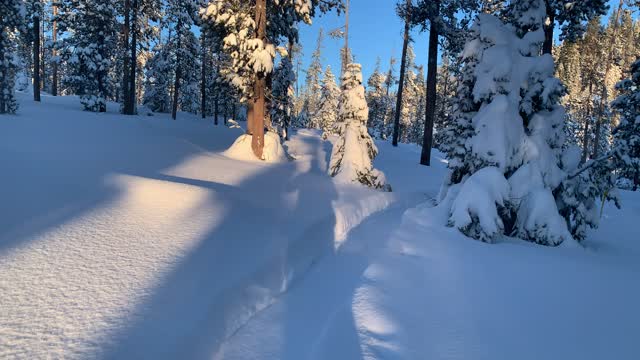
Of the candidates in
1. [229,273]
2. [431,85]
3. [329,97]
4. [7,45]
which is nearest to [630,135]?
[431,85]

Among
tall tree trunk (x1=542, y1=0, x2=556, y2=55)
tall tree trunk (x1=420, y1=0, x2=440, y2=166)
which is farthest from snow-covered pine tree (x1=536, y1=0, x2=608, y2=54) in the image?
tall tree trunk (x1=420, y1=0, x2=440, y2=166)

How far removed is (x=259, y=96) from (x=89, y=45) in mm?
20104

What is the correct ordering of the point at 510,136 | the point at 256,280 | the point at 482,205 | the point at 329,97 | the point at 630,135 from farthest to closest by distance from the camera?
the point at 329,97 < the point at 630,135 < the point at 510,136 < the point at 482,205 < the point at 256,280

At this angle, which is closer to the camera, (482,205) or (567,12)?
(482,205)

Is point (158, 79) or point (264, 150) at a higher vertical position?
point (158, 79)

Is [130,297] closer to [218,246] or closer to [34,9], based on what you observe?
[218,246]

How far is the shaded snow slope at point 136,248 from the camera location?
3.18m

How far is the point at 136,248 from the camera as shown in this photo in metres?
4.56

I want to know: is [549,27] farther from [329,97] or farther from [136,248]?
[329,97]

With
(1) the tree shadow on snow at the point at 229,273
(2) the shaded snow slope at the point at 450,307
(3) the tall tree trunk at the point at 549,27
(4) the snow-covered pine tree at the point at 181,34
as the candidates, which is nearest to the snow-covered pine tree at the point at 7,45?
(4) the snow-covered pine tree at the point at 181,34

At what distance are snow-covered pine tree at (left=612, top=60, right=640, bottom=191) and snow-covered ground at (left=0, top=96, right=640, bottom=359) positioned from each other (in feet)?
9.38

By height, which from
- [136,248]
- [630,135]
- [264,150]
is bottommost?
[136,248]

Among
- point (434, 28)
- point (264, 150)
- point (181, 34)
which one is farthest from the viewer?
point (181, 34)

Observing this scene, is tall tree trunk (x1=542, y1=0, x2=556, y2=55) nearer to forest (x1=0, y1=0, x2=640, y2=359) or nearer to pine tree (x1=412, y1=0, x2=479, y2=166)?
forest (x1=0, y1=0, x2=640, y2=359)
